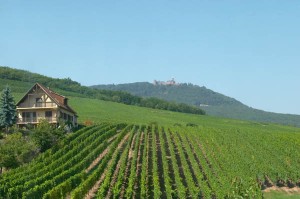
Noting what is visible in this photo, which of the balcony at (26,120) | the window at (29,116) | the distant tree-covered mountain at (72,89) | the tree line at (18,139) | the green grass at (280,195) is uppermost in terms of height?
the distant tree-covered mountain at (72,89)

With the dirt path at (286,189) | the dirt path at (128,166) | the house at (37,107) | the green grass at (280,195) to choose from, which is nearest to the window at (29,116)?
the house at (37,107)

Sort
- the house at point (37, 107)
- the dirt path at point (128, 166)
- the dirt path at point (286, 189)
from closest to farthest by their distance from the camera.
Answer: the dirt path at point (128, 166) → the dirt path at point (286, 189) → the house at point (37, 107)

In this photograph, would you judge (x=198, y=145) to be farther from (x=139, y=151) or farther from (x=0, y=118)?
(x=0, y=118)

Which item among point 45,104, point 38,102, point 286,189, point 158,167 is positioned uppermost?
point 38,102

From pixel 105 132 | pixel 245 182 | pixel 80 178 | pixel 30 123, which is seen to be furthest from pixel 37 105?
pixel 245 182

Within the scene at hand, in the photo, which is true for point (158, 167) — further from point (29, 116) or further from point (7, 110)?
point (29, 116)

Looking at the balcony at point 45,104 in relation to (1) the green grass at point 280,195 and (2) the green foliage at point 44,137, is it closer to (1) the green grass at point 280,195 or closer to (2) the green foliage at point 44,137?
(2) the green foliage at point 44,137

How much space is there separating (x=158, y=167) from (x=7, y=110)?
24550 millimetres

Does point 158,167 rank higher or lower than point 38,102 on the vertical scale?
lower

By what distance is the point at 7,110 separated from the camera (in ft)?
196

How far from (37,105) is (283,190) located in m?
36.5

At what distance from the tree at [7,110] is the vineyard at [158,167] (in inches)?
349

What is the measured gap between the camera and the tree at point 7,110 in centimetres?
5900

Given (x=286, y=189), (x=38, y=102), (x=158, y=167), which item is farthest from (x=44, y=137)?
(x=286, y=189)
